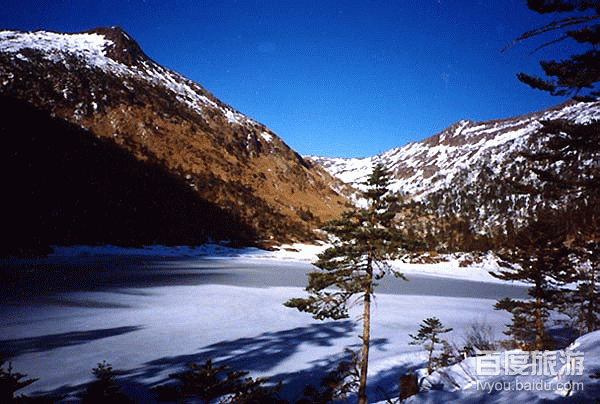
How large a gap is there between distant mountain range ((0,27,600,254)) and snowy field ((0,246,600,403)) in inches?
547

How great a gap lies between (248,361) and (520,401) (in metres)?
10.2

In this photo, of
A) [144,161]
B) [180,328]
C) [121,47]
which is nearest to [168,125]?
[144,161]

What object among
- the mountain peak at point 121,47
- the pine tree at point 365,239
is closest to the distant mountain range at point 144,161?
the mountain peak at point 121,47

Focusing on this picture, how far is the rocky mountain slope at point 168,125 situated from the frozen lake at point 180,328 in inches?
1872

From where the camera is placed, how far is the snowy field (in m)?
10.7

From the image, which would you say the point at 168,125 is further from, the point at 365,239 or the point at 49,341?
the point at 365,239

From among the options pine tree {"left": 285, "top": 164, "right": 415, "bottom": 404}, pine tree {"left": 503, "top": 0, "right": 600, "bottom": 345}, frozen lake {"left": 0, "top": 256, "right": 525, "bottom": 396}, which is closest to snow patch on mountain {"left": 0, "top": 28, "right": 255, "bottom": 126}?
frozen lake {"left": 0, "top": 256, "right": 525, "bottom": 396}

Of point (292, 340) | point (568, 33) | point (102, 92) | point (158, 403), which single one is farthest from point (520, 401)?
point (102, 92)

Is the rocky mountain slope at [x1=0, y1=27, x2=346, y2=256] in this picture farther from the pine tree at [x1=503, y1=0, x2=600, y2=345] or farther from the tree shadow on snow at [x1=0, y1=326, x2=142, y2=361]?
the pine tree at [x1=503, y1=0, x2=600, y2=345]

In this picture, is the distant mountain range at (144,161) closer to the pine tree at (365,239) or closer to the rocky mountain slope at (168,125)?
the rocky mountain slope at (168,125)

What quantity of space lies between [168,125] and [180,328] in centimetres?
11134

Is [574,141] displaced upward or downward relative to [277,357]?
upward

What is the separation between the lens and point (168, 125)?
114 meters

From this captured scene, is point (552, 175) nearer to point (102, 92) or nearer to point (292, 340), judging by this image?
point (292, 340)
